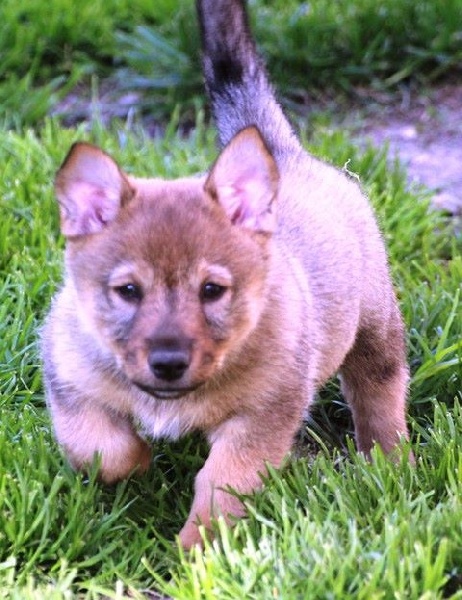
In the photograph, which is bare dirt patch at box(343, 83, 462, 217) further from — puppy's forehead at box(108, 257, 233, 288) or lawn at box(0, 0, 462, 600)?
puppy's forehead at box(108, 257, 233, 288)

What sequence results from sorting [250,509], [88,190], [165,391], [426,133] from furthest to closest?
[426,133]
[88,190]
[250,509]
[165,391]

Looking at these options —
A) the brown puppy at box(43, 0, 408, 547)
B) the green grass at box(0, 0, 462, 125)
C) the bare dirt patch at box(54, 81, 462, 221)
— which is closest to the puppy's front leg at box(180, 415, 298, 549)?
the brown puppy at box(43, 0, 408, 547)

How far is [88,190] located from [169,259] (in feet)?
1.51

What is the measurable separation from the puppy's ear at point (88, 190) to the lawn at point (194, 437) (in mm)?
787

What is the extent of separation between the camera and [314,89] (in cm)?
802

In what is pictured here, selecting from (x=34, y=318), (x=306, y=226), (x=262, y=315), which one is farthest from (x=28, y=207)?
(x=262, y=315)

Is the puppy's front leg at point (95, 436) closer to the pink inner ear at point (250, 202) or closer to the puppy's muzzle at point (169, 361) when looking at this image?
the puppy's muzzle at point (169, 361)

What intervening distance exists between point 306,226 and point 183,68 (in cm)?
372

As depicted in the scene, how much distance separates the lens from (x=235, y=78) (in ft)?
15.8

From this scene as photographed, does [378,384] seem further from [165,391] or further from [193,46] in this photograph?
[193,46]

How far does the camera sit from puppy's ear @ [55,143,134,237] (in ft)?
12.2

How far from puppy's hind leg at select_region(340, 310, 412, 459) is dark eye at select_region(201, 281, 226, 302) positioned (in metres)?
1.12

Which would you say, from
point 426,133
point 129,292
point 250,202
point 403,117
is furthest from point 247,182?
point 403,117

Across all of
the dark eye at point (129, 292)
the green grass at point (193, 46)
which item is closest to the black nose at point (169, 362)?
the dark eye at point (129, 292)
